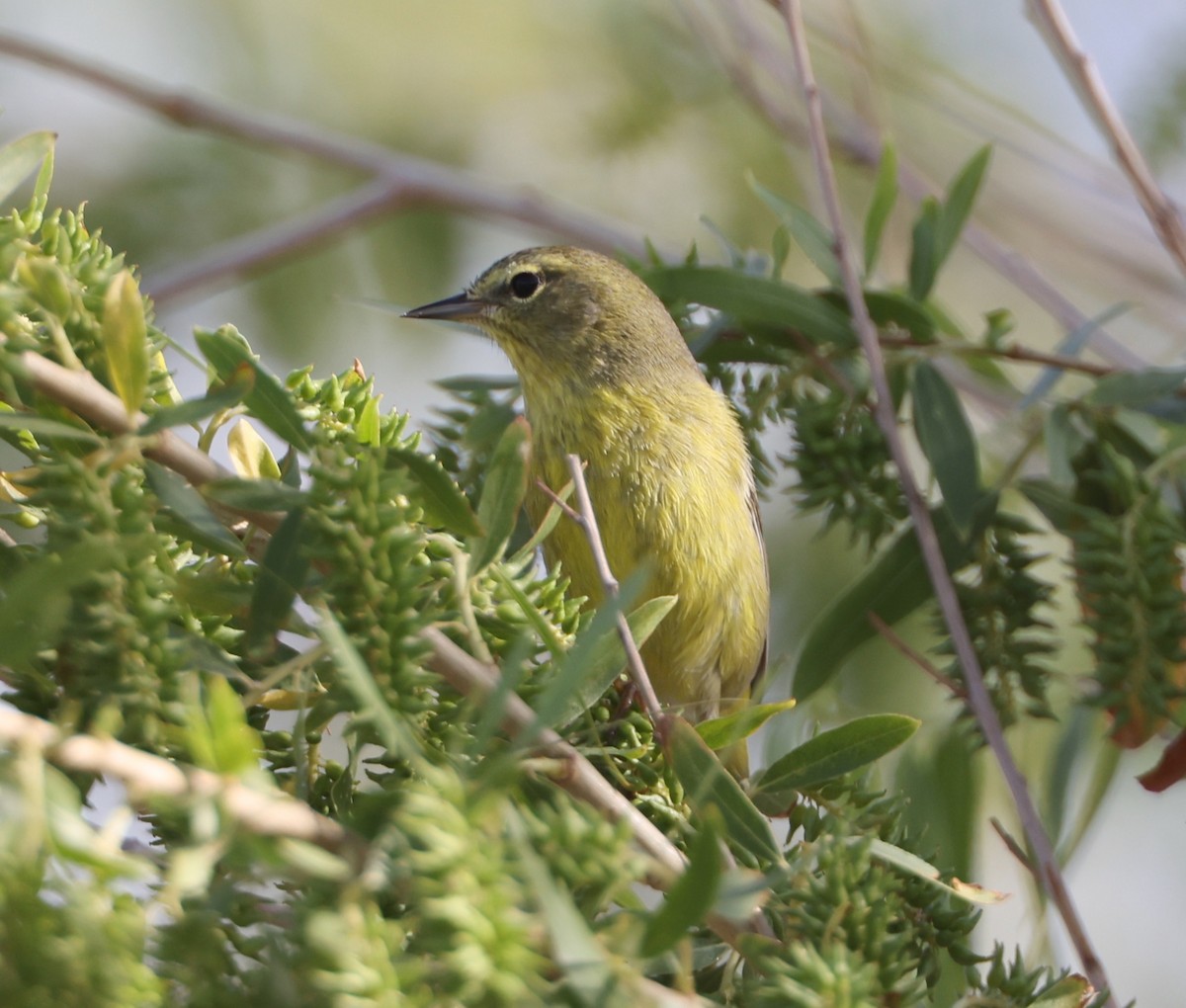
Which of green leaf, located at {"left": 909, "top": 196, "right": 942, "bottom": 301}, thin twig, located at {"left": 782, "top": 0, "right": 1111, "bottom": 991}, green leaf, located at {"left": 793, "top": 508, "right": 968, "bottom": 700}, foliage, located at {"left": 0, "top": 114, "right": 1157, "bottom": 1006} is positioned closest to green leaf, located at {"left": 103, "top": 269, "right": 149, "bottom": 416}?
foliage, located at {"left": 0, "top": 114, "right": 1157, "bottom": 1006}

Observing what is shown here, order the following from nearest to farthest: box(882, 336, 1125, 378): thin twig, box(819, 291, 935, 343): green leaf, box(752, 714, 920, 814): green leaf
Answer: box(752, 714, 920, 814): green leaf → box(882, 336, 1125, 378): thin twig → box(819, 291, 935, 343): green leaf

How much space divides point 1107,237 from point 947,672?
2640 millimetres

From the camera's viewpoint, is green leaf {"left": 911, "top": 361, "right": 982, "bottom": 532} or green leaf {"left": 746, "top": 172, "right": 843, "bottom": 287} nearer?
green leaf {"left": 911, "top": 361, "right": 982, "bottom": 532}

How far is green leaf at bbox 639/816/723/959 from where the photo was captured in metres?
1.16

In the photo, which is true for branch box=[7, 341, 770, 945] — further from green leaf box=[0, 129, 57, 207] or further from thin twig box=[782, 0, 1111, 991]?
thin twig box=[782, 0, 1111, 991]

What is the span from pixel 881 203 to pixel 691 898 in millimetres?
2157

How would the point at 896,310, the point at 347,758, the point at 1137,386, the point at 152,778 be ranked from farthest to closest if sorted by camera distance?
1. the point at 896,310
2. the point at 1137,386
3. the point at 347,758
4. the point at 152,778

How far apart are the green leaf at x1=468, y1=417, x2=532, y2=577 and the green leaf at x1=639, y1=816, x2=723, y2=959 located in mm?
468

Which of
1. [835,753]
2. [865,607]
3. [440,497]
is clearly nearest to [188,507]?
[440,497]

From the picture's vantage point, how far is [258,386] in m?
1.57

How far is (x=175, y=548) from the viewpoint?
1564mm

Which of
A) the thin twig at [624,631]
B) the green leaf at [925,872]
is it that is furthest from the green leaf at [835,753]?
the thin twig at [624,631]

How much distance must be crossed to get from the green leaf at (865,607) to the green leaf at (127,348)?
1775 mm

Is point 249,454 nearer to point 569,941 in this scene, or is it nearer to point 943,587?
point 569,941
